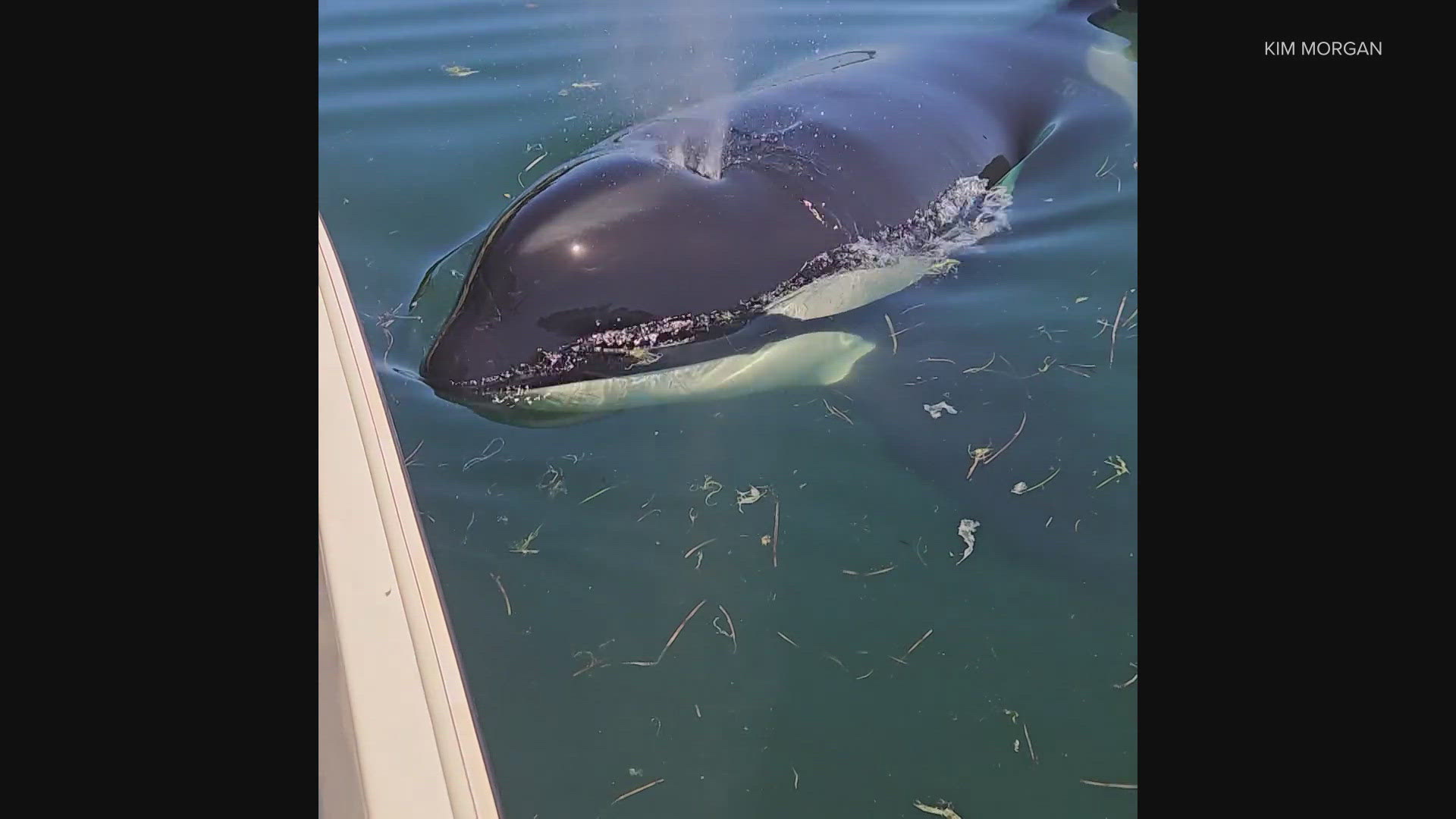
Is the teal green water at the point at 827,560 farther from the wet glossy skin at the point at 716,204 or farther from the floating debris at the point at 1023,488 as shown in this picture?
the wet glossy skin at the point at 716,204

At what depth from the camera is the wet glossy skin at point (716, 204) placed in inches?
96.0

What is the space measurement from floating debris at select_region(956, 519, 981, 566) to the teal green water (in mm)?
13

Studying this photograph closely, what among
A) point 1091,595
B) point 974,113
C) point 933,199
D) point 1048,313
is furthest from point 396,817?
point 974,113

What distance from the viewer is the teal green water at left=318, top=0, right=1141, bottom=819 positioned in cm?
167

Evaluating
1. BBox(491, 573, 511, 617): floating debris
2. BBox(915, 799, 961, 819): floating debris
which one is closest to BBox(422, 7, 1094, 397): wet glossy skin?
BBox(491, 573, 511, 617): floating debris

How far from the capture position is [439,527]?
83.6 inches

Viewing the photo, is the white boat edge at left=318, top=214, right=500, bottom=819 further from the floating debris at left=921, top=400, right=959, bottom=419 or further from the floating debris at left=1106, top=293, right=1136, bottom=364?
the floating debris at left=1106, top=293, right=1136, bottom=364

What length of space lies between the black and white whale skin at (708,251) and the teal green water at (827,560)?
8 centimetres

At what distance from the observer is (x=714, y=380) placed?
2.45 meters

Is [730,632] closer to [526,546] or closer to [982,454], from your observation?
[526,546]

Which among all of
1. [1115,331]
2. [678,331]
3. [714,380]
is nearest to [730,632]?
[714,380]

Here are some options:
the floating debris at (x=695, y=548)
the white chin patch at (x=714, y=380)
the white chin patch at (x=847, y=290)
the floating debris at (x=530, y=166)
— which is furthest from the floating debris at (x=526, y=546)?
the floating debris at (x=530, y=166)

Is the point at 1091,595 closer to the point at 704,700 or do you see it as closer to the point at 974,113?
the point at 704,700

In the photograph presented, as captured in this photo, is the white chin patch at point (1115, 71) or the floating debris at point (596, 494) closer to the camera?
the floating debris at point (596, 494)
